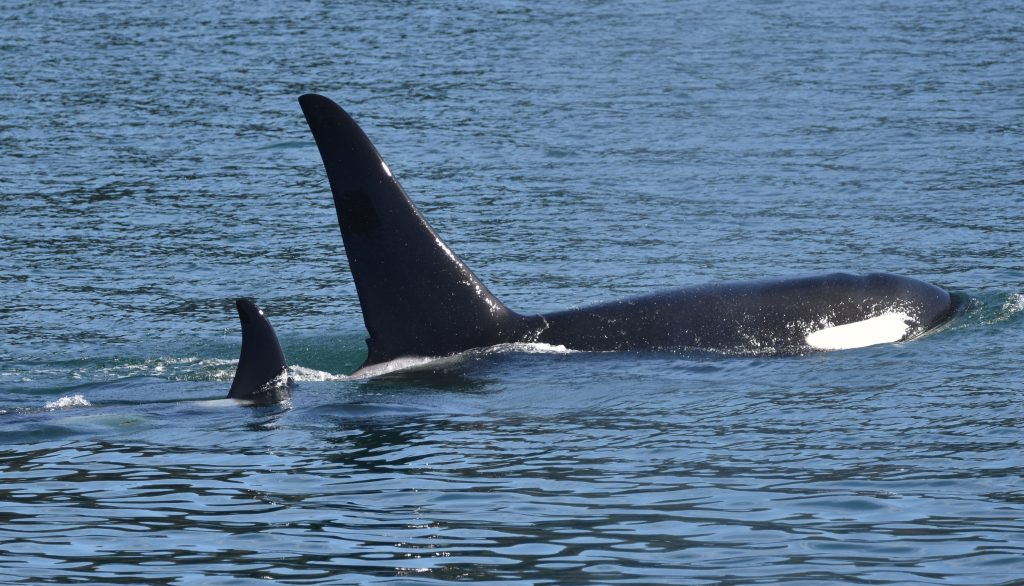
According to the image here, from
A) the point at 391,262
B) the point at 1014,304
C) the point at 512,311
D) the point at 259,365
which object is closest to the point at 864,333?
the point at 1014,304

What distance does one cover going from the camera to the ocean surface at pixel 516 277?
350 inches

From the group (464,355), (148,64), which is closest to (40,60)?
(148,64)

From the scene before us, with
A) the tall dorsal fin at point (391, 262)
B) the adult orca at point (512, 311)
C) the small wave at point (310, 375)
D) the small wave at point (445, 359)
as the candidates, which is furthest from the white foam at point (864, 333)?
the small wave at point (310, 375)

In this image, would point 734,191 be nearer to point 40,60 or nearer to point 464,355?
point 464,355

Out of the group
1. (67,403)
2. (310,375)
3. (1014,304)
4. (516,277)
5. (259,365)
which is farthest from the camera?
(516,277)

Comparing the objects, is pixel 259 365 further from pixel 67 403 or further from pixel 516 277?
pixel 516 277

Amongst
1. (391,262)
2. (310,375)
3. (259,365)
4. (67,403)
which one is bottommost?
(310,375)

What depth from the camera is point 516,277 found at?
17.8 metres

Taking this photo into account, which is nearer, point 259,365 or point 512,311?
point 259,365

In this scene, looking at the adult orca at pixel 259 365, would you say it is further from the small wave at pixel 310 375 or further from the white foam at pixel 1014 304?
the white foam at pixel 1014 304

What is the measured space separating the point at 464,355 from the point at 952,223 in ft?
29.7

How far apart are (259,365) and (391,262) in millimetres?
1531

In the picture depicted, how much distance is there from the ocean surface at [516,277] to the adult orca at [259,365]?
252 mm

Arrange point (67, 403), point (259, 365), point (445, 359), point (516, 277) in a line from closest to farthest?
point (259, 365)
point (67, 403)
point (445, 359)
point (516, 277)
